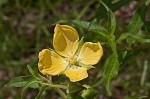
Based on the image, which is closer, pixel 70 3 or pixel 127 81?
pixel 127 81

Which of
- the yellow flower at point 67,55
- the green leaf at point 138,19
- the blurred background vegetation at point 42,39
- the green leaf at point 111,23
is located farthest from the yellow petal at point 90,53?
the blurred background vegetation at point 42,39

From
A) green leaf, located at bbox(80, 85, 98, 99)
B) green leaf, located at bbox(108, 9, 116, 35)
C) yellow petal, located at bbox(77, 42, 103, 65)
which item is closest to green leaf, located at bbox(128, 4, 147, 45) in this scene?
green leaf, located at bbox(108, 9, 116, 35)

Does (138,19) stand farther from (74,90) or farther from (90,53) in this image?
(74,90)

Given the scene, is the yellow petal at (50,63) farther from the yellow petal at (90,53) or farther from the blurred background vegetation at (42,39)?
the blurred background vegetation at (42,39)

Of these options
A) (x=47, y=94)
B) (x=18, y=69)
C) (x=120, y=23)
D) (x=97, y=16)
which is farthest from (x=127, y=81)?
(x=97, y=16)

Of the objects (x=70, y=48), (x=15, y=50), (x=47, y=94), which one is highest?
(x=70, y=48)

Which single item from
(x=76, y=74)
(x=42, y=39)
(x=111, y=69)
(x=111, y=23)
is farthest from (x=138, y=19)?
(x=42, y=39)

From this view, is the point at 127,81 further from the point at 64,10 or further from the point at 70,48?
the point at 70,48
